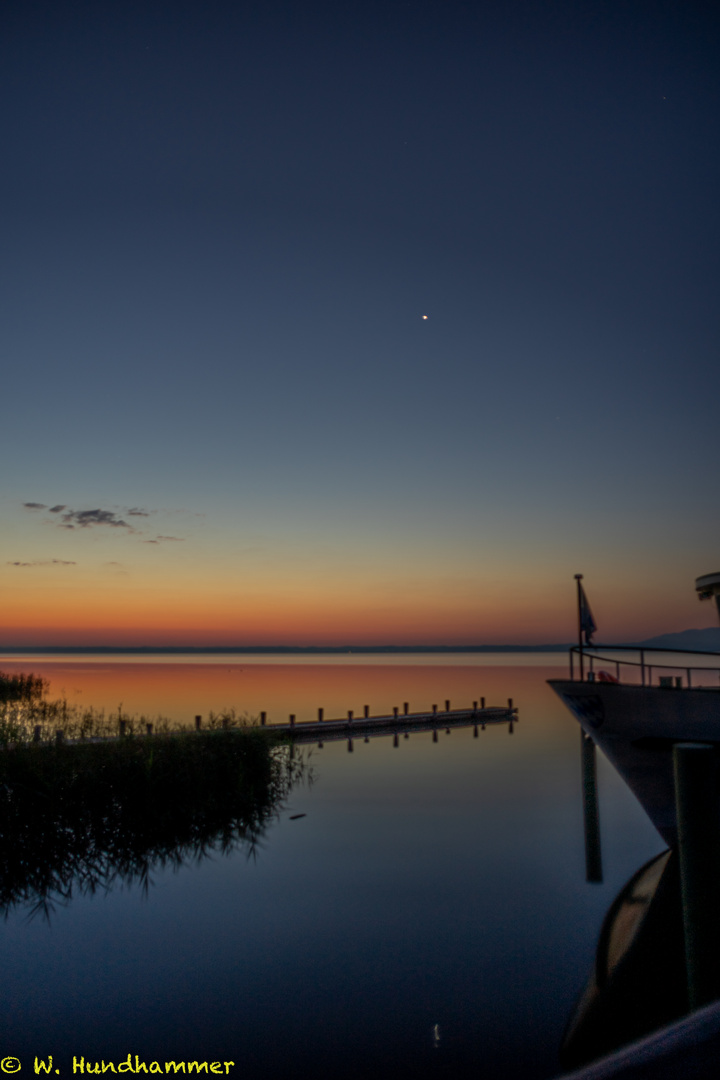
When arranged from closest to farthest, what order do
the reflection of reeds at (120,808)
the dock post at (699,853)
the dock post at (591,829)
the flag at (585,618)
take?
the dock post at (699,853)
the reflection of reeds at (120,808)
the flag at (585,618)
the dock post at (591,829)

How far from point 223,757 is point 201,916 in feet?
23.2

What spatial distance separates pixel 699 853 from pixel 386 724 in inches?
1512

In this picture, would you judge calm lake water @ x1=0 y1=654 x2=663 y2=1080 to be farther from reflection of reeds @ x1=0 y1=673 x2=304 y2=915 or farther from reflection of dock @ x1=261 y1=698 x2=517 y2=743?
reflection of dock @ x1=261 y1=698 x2=517 y2=743

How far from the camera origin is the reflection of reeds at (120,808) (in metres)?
16.3

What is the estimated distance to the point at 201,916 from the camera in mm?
14961

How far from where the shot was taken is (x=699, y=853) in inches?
318

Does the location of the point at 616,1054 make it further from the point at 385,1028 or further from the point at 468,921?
the point at 468,921

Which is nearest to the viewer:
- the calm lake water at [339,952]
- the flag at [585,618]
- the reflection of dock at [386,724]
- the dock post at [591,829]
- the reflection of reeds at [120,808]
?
the calm lake water at [339,952]

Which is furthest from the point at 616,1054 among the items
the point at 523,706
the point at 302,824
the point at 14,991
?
the point at 523,706

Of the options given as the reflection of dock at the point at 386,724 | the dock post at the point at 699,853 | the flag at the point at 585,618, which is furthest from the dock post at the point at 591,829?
the reflection of dock at the point at 386,724

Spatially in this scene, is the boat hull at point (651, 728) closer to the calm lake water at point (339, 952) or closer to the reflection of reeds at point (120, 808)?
the calm lake water at point (339, 952)

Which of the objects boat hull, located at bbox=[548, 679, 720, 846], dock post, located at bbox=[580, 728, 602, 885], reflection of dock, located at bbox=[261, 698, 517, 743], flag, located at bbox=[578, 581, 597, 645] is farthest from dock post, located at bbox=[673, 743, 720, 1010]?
reflection of dock, located at bbox=[261, 698, 517, 743]

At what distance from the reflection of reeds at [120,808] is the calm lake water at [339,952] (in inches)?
29.2

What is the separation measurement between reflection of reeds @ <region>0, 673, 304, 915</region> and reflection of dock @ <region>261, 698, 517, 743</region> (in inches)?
466
